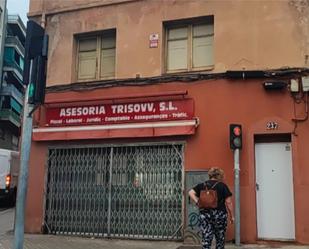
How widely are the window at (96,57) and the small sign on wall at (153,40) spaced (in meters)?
1.25

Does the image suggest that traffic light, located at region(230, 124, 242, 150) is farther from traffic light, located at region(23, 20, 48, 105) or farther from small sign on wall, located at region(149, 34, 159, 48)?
traffic light, located at region(23, 20, 48, 105)

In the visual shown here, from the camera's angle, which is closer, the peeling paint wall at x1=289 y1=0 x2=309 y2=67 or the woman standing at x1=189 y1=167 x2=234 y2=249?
the woman standing at x1=189 y1=167 x2=234 y2=249

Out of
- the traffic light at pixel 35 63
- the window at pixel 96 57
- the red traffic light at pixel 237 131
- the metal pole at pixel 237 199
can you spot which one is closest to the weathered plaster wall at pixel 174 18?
the window at pixel 96 57

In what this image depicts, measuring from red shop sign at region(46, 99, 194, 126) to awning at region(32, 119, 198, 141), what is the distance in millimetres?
152

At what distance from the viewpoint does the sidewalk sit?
11.4 metres

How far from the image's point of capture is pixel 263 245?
36.8 ft

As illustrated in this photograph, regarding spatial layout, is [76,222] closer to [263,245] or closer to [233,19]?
[263,245]

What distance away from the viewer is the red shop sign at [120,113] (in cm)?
1248

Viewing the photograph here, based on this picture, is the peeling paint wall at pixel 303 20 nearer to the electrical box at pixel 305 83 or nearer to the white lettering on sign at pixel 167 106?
the electrical box at pixel 305 83

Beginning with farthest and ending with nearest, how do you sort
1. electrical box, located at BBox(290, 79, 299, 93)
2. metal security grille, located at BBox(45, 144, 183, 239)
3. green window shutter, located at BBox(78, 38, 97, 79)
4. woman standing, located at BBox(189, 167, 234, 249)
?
green window shutter, located at BBox(78, 38, 97, 79) → metal security grille, located at BBox(45, 144, 183, 239) → electrical box, located at BBox(290, 79, 299, 93) → woman standing, located at BBox(189, 167, 234, 249)

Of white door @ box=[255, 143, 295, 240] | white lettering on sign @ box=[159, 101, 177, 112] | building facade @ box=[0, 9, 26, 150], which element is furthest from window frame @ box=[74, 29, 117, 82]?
building facade @ box=[0, 9, 26, 150]

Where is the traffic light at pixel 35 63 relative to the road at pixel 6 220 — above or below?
above

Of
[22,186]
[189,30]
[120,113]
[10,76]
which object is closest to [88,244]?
[120,113]

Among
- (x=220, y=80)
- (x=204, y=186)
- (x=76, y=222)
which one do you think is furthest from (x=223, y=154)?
(x=76, y=222)
